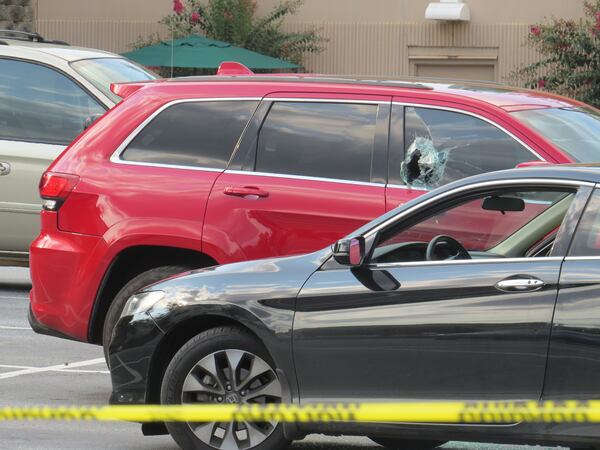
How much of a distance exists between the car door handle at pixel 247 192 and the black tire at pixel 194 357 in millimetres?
1441

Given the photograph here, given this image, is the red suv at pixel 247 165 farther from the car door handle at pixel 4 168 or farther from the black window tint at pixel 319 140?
the car door handle at pixel 4 168

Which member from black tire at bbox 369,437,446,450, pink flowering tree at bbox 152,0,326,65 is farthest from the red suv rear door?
pink flowering tree at bbox 152,0,326,65

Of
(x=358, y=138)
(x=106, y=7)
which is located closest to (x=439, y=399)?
(x=358, y=138)

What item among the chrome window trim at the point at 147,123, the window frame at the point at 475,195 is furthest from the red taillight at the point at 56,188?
the window frame at the point at 475,195

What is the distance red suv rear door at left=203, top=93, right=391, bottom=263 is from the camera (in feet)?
26.5

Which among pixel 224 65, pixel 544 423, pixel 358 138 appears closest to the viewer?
pixel 544 423

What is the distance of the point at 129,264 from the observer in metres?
8.59

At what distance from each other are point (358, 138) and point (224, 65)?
5.82 feet

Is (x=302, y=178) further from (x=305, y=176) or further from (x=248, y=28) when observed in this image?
(x=248, y=28)

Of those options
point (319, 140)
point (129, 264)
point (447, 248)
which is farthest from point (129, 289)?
point (447, 248)

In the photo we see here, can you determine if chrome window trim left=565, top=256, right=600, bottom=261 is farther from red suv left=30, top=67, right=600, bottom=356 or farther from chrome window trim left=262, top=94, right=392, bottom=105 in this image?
chrome window trim left=262, top=94, right=392, bottom=105

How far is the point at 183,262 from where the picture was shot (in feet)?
27.9

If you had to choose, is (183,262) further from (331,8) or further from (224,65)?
(331,8)

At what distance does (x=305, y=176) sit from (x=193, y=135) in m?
0.76
